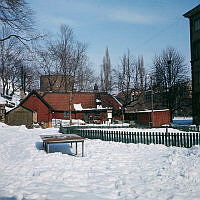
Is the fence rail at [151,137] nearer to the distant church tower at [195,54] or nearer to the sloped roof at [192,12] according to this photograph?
the distant church tower at [195,54]

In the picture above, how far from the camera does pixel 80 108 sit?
44.8 meters

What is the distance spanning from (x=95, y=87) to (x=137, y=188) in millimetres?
58370

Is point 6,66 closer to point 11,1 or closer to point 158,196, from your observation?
point 11,1

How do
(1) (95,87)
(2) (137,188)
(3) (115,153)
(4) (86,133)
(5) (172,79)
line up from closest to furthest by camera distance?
(2) (137,188) → (3) (115,153) → (4) (86,133) → (5) (172,79) → (1) (95,87)

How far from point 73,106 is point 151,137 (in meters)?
30.1

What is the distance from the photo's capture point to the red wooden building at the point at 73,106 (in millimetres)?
39500

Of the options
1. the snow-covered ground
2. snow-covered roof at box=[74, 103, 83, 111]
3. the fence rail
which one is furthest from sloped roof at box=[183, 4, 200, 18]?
the snow-covered ground

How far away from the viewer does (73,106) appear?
44.6 meters

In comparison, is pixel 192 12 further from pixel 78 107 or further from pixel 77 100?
pixel 77 100

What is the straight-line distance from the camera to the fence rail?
14328 mm

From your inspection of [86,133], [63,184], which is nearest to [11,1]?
[86,133]

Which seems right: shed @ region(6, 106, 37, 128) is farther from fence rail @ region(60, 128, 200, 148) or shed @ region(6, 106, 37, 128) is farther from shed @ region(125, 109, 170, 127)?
fence rail @ region(60, 128, 200, 148)

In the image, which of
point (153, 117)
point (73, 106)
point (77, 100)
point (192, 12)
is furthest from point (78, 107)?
point (192, 12)

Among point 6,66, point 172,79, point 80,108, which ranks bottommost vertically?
point 80,108
